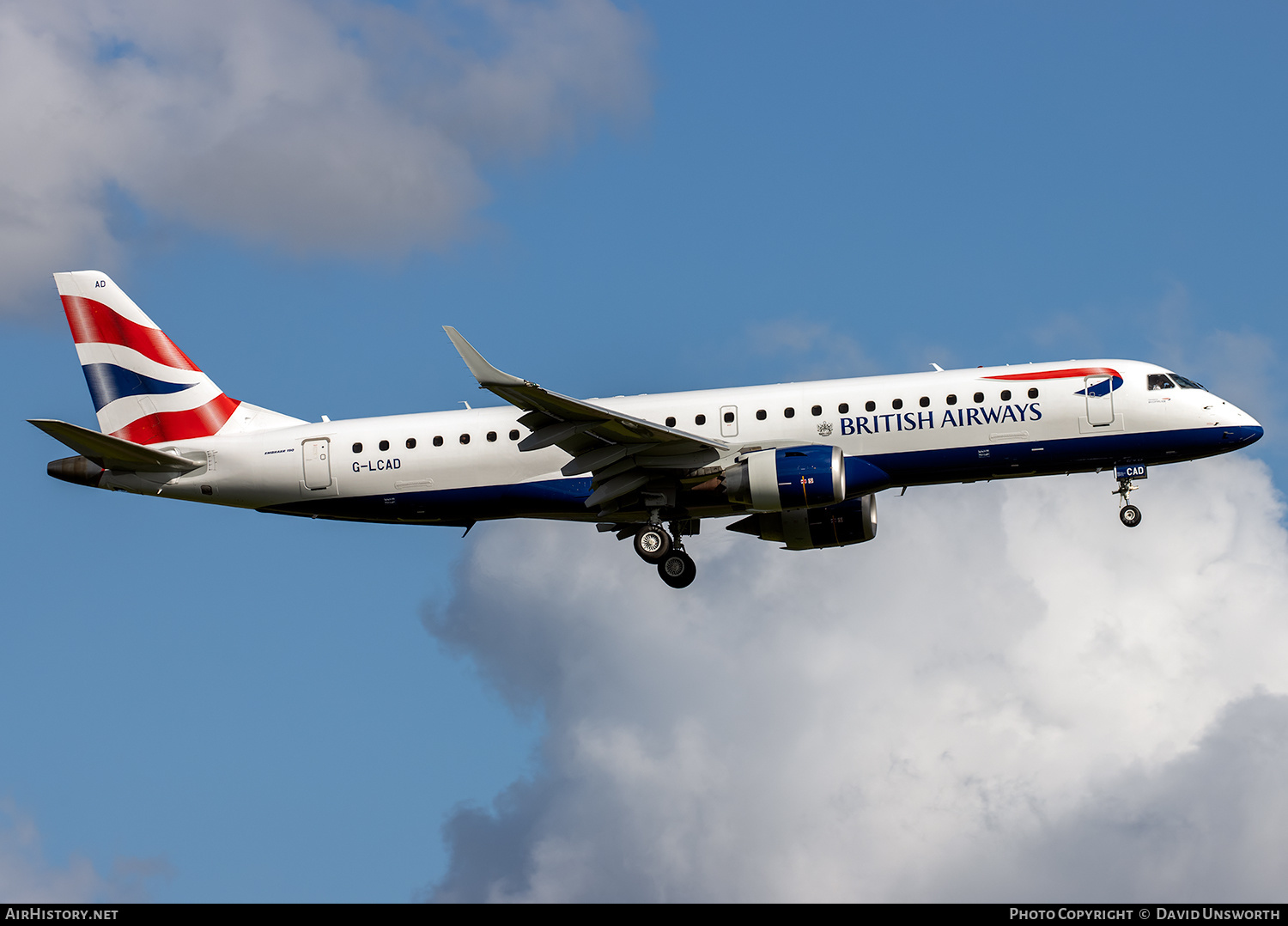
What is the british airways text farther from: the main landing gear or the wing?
the main landing gear

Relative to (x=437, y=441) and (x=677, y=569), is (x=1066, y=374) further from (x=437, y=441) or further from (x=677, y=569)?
(x=437, y=441)

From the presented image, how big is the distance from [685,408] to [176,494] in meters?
15.8

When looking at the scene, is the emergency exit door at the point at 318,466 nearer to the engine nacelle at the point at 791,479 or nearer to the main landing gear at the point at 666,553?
the main landing gear at the point at 666,553

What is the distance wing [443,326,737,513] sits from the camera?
3944 centimetres

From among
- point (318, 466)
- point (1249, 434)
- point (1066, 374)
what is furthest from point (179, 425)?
point (1249, 434)

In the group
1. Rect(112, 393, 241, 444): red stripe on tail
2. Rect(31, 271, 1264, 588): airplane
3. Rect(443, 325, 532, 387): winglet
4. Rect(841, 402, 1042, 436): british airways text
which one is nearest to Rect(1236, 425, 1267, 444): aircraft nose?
Rect(31, 271, 1264, 588): airplane

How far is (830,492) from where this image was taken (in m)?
39.9

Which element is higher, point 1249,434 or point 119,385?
point 119,385

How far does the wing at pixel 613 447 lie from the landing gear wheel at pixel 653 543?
100 centimetres

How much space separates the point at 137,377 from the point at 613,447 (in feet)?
54.0

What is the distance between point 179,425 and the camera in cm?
4684

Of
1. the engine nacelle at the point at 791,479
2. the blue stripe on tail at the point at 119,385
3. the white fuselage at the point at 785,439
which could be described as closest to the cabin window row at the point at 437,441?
the white fuselage at the point at 785,439
